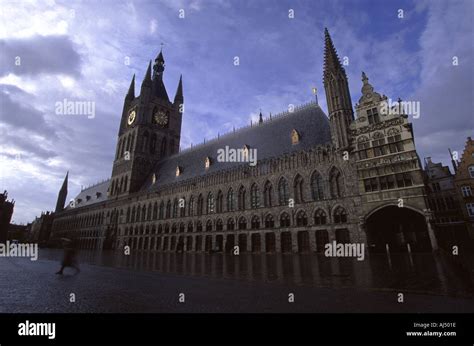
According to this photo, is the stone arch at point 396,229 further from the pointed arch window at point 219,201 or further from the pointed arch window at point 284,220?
the pointed arch window at point 219,201

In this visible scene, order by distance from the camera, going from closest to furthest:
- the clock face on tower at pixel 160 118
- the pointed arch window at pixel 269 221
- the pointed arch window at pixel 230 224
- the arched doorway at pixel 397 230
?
the arched doorway at pixel 397 230
the pointed arch window at pixel 269 221
the pointed arch window at pixel 230 224
the clock face on tower at pixel 160 118

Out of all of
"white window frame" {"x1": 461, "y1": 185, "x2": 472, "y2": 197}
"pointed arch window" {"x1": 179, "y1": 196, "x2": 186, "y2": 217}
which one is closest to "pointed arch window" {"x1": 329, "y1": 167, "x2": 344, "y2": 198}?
"white window frame" {"x1": 461, "y1": 185, "x2": 472, "y2": 197}

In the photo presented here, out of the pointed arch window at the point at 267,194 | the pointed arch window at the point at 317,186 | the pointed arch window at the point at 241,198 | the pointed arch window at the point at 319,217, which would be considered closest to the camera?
the pointed arch window at the point at 319,217

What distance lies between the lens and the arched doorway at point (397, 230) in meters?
26.6

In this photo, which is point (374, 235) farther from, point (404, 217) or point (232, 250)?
point (232, 250)

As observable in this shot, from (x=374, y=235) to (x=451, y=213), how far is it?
23278 mm

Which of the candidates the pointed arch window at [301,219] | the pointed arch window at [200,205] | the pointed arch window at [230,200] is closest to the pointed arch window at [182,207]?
the pointed arch window at [200,205]

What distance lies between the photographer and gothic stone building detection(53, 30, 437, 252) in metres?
26.6

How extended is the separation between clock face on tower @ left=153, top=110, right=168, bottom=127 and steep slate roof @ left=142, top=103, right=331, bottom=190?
54.9ft

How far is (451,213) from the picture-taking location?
128 ft

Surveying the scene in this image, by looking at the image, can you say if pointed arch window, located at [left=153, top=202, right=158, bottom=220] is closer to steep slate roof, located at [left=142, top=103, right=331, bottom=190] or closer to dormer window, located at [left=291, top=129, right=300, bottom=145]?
steep slate roof, located at [left=142, top=103, right=331, bottom=190]

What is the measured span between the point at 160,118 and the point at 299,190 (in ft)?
172

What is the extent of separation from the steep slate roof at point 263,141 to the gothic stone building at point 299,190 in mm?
216

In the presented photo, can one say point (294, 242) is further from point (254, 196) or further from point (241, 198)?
point (241, 198)
